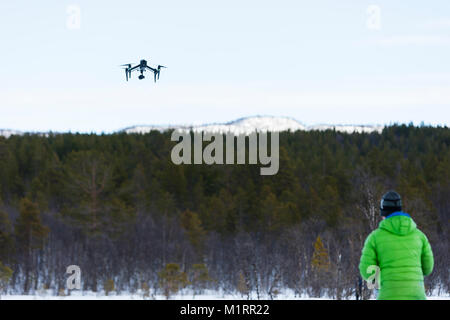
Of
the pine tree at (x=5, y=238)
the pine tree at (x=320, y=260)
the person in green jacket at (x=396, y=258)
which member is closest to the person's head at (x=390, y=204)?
the person in green jacket at (x=396, y=258)

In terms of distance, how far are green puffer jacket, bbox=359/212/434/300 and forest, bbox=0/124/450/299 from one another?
1269 inches

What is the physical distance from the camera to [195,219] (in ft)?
242

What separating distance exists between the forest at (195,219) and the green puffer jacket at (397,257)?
3224 cm

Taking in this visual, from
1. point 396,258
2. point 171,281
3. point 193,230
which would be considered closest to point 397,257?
point 396,258

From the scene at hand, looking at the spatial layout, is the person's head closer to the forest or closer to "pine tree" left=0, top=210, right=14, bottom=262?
the forest

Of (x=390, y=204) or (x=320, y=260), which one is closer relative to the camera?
(x=390, y=204)

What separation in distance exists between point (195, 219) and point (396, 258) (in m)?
67.5

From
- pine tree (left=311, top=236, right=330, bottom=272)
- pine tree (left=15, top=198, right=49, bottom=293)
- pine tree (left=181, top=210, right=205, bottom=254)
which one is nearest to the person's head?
pine tree (left=311, top=236, right=330, bottom=272)

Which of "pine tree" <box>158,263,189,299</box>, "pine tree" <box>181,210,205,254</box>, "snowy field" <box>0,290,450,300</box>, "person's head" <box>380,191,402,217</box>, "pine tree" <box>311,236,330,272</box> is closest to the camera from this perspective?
"person's head" <box>380,191,402,217</box>

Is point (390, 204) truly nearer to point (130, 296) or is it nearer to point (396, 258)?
point (396, 258)

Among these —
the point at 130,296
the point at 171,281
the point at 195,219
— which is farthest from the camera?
the point at 195,219

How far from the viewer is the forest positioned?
195ft

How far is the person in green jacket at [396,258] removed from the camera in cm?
672
